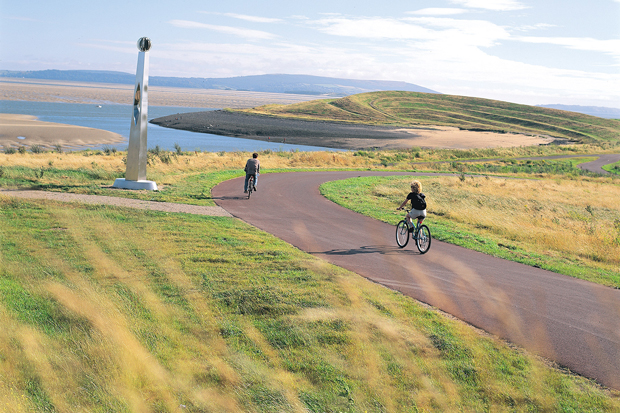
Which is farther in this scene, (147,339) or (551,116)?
(551,116)

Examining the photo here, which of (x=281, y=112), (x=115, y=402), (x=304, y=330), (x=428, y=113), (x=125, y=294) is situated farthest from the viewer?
(x=428, y=113)

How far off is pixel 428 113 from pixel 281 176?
148168 mm

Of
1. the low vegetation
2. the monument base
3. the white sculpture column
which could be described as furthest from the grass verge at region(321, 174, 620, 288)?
the white sculpture column

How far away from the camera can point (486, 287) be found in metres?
9.89

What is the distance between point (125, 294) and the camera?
7910mm

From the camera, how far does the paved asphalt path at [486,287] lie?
721cm

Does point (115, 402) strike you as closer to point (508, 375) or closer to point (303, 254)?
point (508, 375)

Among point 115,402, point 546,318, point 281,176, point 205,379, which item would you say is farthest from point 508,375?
point 281,176

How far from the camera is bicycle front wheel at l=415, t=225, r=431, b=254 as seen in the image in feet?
41.1

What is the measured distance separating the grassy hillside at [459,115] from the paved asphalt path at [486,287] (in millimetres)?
129811

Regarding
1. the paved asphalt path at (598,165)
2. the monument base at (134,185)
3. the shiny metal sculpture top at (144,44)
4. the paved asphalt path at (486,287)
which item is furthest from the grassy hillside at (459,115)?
the paved asphalt path at (486,287)

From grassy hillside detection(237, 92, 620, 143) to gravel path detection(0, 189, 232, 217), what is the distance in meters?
128

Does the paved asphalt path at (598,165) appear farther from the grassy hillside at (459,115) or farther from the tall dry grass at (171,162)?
the grassy hillside at (459,115)

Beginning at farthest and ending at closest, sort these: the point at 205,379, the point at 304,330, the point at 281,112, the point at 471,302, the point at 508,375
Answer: the point at 281,112 → the point at 471,302 → the point at 304,330 → the point at 508,375 → the point at 205,379
